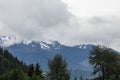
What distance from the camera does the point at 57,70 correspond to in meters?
57.5

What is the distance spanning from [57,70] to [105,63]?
12.6 metres

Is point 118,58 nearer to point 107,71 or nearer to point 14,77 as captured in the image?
point 107,71

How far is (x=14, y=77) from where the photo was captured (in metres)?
92.6

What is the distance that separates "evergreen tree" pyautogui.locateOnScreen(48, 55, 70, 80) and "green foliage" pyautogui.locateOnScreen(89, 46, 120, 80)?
10912 millimetres

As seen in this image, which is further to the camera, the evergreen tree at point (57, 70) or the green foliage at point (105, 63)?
the evergreen tree at point (57, 70)

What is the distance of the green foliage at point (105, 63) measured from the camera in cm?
4641

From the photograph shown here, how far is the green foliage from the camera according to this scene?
152 ft

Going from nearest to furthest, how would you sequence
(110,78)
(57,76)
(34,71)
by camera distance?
(110,78)
(57,76)
(34,71)

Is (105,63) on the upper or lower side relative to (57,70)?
upper

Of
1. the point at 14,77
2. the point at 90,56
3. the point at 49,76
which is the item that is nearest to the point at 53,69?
the point at 49,76

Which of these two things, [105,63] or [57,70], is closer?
[105,63]

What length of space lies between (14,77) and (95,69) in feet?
159

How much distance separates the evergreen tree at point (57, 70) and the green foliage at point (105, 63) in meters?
10.9

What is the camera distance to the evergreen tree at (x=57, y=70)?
57062 mm
